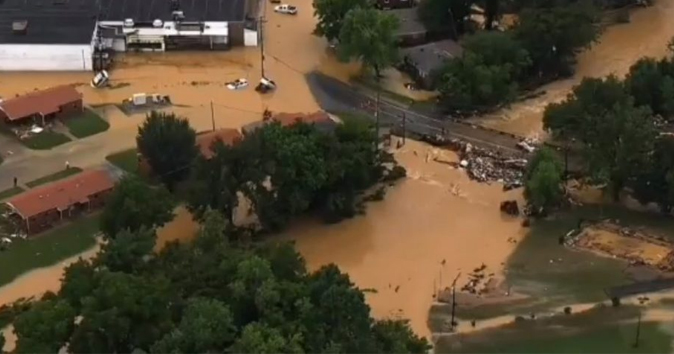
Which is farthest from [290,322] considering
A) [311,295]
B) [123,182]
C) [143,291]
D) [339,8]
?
[339,8]

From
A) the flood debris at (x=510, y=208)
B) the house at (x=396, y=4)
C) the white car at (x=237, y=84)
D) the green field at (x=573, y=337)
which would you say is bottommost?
the green field at (x=573, y=337)

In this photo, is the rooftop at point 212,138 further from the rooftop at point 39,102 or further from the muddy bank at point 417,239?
the rooftop at point 39,102

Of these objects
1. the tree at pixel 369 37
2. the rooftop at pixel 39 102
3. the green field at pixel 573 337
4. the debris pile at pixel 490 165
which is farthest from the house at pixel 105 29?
the green field at pixel 573 337

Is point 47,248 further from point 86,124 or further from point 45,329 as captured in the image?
point 45,329

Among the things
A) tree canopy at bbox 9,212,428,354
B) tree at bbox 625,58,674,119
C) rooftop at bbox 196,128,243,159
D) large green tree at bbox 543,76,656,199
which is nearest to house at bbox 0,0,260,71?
rooftop at bbox 196,128,243,159

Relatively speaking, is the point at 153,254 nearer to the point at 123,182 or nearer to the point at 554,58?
the point at 123,182

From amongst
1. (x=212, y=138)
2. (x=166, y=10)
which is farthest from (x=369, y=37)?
(x=166, y=10)
